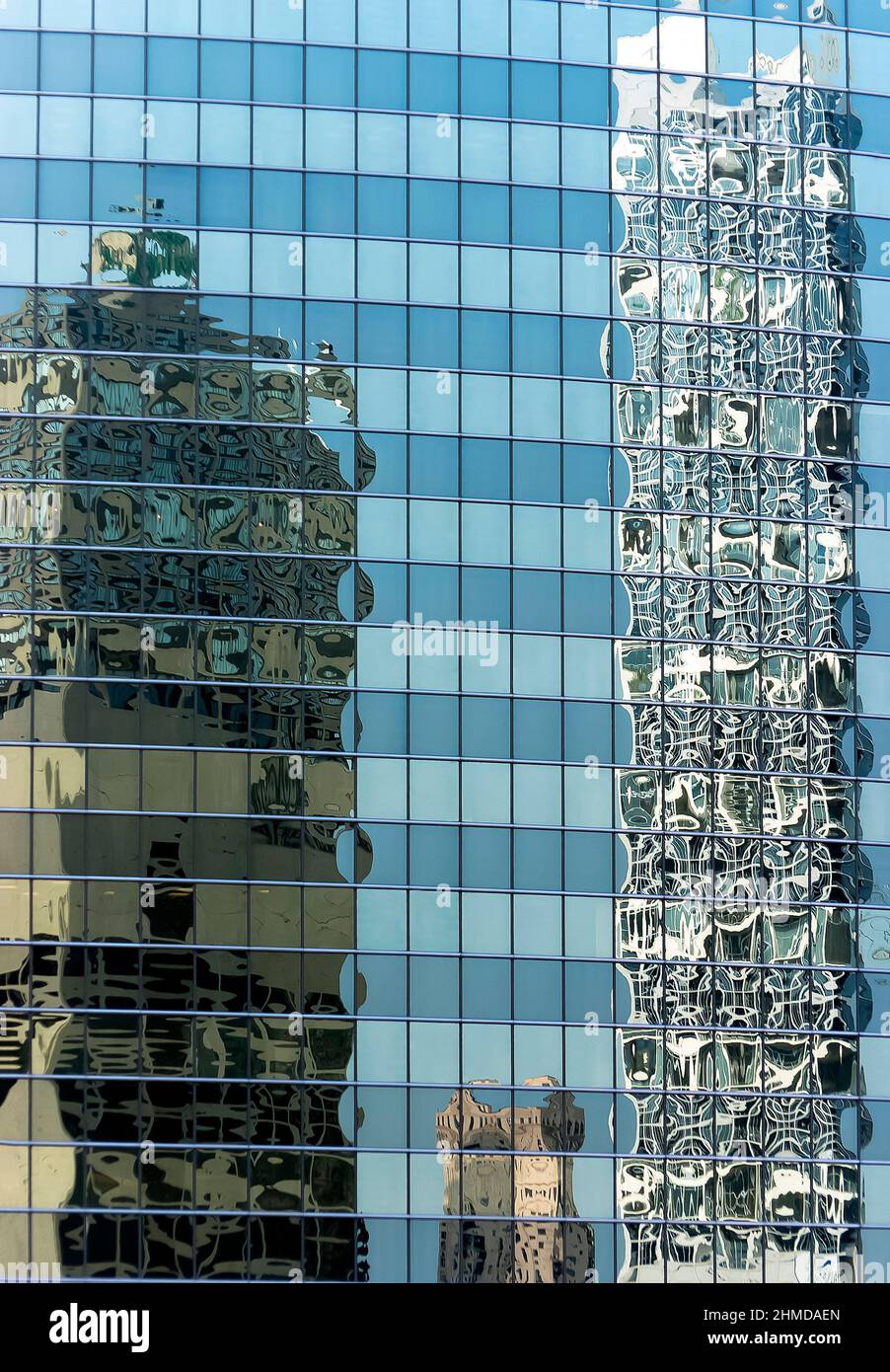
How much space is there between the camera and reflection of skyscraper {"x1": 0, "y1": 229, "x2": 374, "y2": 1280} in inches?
1273

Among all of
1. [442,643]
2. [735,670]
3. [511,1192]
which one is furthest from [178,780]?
[735,670]

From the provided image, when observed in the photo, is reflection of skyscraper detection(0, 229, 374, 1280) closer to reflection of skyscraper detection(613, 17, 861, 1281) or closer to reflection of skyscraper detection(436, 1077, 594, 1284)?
reflection of skyscraper detection(436, 1077, 594, 1284)

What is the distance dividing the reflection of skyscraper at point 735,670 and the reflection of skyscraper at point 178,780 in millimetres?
6720

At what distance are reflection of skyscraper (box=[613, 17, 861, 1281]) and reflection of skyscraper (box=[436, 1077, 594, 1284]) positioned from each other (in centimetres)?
139

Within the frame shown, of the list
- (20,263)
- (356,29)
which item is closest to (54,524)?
(20,263)

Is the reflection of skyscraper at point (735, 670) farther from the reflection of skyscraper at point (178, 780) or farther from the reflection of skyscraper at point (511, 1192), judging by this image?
the reflection of skyscraper at point (178, 780)

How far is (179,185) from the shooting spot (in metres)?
34.7

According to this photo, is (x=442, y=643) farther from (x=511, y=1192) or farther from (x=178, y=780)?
(x=511, y=1192)

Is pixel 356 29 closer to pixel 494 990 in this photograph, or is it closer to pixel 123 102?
pixel 123 102

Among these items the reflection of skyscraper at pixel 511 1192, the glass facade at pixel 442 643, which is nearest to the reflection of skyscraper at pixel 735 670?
the glass facade at pixel 442 643

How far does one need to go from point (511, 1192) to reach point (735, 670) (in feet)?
41.6

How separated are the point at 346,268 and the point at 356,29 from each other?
574cm

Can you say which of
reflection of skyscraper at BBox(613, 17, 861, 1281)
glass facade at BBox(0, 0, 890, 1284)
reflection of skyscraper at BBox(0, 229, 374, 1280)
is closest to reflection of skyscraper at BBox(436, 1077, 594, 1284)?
glass facade at BBox(0, 0, 890, 1284)

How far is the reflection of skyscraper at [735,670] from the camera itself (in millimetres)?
33469
